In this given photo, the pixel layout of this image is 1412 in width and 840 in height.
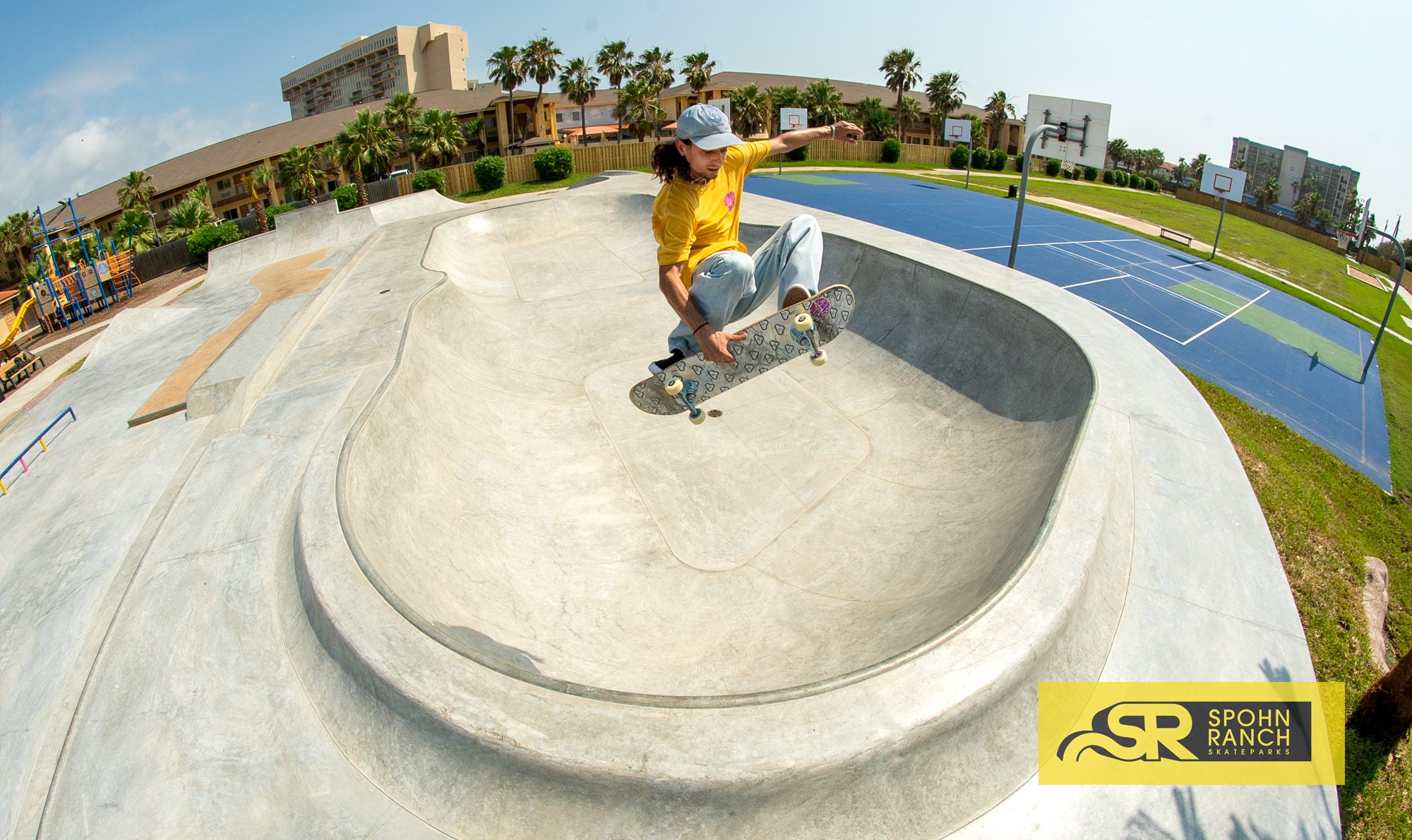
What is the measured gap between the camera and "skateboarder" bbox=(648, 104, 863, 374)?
14.5ft

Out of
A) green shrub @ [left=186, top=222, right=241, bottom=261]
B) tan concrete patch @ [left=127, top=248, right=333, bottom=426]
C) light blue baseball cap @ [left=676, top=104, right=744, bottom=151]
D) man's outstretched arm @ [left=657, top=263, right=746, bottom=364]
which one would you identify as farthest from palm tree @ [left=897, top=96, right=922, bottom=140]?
man's outstretched arm @ [left=657, top=263, right=746, bottom=364]

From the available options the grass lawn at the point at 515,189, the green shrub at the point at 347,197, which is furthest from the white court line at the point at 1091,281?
the green shrub at the point at 347,197

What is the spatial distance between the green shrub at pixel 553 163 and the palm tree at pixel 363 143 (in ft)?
30.9

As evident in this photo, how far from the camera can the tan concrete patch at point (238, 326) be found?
10.9m

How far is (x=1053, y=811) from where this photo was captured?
154 inches

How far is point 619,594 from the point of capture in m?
6.46

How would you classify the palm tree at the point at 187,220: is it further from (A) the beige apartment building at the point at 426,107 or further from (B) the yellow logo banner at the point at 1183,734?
(B) the yellow logo banner at the point at 1183,734

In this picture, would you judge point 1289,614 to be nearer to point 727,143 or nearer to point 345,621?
point 727,143

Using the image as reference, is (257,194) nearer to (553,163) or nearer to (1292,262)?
(553,163)

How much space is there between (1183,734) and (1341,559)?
21.4ft

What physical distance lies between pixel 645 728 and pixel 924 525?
4423mm

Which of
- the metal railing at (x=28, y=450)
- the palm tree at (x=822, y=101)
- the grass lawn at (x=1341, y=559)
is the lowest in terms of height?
the grass lawn at (x=1341, y=559)

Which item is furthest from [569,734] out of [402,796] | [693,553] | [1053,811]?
[693,553]

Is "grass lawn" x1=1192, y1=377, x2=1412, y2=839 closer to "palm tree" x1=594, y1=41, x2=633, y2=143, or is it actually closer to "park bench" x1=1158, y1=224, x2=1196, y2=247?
"park bench" x1=1158, y1=224, x2=1196, y2=247
